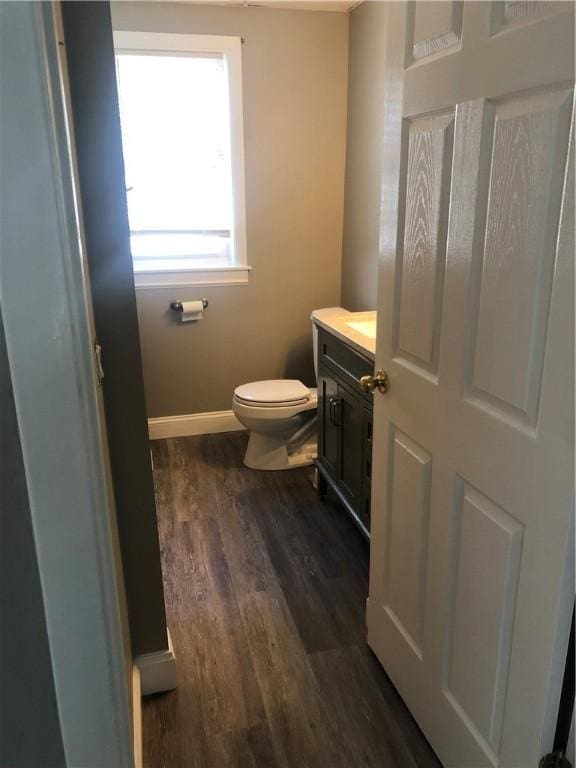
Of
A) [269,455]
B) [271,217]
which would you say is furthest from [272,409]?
[271,217]

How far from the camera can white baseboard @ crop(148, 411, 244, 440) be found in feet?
11.5

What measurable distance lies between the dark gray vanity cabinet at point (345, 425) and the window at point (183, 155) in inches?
42.6

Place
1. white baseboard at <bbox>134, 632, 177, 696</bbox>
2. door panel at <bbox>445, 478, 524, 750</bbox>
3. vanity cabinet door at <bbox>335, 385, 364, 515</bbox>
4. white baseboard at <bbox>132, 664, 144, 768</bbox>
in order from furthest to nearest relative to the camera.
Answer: vanity cabinet door at <bbox>335, 385, 364, 515</bbox>
white baseboard at <bbox>134, 632, 177, 696</bbox>
white baseboard at <bbox>132, 664, 144, 768</bbox>
door panel at <bbox>445, 478, 524, 750</bbox>

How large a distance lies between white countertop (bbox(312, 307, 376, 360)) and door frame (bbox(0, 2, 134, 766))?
4.13ft

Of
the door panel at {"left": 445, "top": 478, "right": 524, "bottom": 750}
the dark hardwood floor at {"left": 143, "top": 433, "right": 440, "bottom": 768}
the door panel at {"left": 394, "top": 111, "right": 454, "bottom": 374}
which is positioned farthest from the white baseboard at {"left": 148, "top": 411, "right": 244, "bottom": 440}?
the door panel at {"left": 445, "top": 478, "right": 524, "bottom": 750}

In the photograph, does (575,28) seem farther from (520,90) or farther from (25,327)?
(25,327)

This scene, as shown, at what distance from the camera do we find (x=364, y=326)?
249 cm

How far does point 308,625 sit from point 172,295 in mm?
1964

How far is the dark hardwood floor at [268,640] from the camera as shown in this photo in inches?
62.2

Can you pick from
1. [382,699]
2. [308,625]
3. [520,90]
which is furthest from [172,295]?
[520,90]

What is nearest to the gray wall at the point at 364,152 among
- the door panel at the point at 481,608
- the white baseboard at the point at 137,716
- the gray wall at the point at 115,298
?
the gray wall at the point at 115,298

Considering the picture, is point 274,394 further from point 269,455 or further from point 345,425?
point 345,425

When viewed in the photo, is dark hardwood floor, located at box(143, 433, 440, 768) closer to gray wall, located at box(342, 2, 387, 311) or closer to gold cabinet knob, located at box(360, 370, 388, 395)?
gold cabinet knob, located at box(360, 370, 388, 395)

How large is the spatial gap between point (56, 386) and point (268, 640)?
1418 mm
